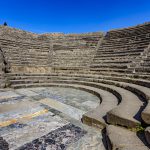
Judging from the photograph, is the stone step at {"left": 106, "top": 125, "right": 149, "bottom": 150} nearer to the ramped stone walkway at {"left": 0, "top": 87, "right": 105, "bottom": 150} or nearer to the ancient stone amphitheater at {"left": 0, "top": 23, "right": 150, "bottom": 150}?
the ancient stone amphitheater at {"left": 0, "top": 23, "right": 150, "bottom": 150}

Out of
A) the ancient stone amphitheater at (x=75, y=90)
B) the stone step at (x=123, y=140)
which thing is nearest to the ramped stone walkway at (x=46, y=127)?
the ancient stone amphitheater at (x=75, y=90)

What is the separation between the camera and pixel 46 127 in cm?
333

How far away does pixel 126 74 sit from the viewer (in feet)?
24.7

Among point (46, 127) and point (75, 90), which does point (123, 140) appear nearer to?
point (46, 127)

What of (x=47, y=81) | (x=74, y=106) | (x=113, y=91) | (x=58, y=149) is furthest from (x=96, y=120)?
(x=47, y=81)

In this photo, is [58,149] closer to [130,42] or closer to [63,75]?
[63,75]

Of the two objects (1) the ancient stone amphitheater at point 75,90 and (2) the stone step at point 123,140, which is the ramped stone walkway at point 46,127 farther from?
(2) the stone step at point 123,140

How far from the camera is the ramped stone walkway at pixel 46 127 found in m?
2.71

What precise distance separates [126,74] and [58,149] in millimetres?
5886

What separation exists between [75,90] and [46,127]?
156 inches

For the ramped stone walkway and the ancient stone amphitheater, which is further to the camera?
the ancient stone amphitheater

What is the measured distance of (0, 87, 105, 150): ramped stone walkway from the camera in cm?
271

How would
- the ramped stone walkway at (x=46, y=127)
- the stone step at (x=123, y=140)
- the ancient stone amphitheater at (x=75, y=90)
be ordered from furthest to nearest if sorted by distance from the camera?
the ancient stone amphitheater at (x=75, y=90) → the ramped stone walkway at (x=46, y=127) → the stone step at (x=123, y=140)

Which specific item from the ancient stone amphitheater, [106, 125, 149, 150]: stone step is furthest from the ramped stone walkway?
[106, 125, 149, 150]: stone step
